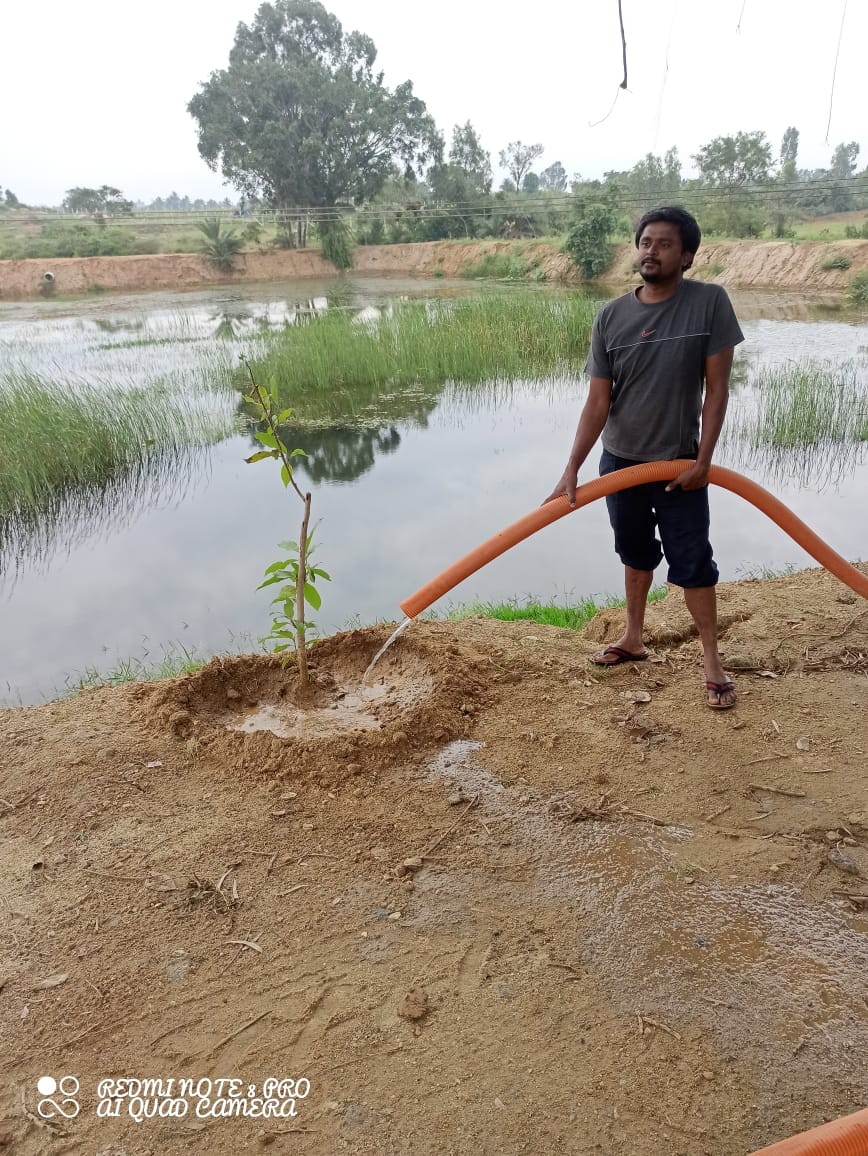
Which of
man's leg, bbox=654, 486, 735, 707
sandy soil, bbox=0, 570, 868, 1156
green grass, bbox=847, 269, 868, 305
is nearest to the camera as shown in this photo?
sandy soil, bbox=0, 570, 868, 1156

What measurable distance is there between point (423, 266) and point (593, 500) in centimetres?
2794

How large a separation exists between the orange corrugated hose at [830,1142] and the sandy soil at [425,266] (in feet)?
62.2

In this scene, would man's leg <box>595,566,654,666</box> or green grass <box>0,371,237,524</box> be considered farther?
green grass <box>0,371,237,524</box>

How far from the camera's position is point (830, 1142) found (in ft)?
3.63

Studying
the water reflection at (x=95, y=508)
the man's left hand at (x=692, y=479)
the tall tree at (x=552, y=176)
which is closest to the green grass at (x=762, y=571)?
the man's left hand at (x=692, y=479)

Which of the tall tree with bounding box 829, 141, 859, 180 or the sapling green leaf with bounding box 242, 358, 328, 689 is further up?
the tall tree with bounding box 829, 141, 859, 180

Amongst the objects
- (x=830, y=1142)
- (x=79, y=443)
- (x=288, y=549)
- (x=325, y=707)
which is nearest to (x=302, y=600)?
(x=288, y=549)

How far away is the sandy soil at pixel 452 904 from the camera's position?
4.31ft

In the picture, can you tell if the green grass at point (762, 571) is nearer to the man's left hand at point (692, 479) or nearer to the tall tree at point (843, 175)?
the man's left hand at point (692, 479)

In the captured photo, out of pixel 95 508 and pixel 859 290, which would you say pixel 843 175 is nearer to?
pixel 859 290

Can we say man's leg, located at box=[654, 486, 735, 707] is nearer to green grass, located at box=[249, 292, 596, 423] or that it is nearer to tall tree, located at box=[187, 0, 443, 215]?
green grass, located at box=[249, 292, 596, 423]

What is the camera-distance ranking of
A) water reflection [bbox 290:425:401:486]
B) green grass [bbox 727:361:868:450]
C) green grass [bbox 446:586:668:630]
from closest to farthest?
green grass [bbox 446:586:668:630]
green grass [bbox 727:361:868:450]
water reflection [bbox 290:425:401:486]

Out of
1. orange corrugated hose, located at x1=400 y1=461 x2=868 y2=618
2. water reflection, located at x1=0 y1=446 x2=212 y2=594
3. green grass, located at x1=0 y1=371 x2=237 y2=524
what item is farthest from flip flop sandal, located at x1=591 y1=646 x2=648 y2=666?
green grass, located at x1=0 y1=371 x2=237 y2=524

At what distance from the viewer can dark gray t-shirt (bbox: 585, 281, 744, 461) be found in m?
2.17
